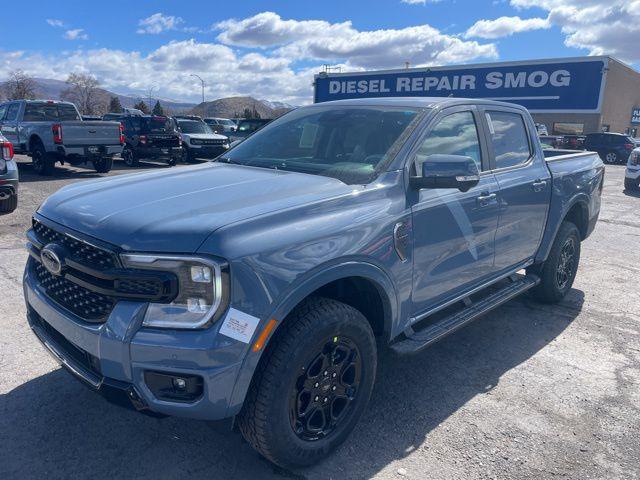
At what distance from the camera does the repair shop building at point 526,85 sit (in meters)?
30.4

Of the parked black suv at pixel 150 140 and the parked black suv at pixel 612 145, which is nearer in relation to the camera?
the parked black suv at pixel 150 140

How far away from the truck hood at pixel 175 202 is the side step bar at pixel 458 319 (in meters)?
1.04

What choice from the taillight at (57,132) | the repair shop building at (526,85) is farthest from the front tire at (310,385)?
the repair shop building at (526,85)

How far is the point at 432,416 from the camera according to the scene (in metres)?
3.24

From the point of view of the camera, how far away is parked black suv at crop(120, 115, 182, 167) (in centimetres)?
1712

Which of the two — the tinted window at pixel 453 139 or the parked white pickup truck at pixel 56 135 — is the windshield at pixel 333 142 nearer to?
the tinted window at pixel 453 139

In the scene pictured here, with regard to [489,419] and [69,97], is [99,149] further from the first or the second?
[69,97]

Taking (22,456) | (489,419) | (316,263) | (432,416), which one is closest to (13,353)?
(22,456)

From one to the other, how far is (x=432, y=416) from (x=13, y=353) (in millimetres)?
2980

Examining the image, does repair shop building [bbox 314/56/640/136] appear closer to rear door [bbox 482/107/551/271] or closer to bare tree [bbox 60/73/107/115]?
rear door [bbox 482/107/551/271]

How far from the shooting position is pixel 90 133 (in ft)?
45.2

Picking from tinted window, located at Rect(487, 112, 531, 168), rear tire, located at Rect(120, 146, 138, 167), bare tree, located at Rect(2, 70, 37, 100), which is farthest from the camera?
bare tree, located at Rect(2, 70, 37, 100)

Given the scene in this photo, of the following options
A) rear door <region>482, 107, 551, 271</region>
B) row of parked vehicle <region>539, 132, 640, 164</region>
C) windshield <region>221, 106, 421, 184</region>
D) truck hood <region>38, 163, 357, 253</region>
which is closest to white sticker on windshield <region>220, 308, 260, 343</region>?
truck hood <region>38, 163, 357, 253</region>

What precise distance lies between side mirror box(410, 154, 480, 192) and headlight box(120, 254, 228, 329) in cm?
141
